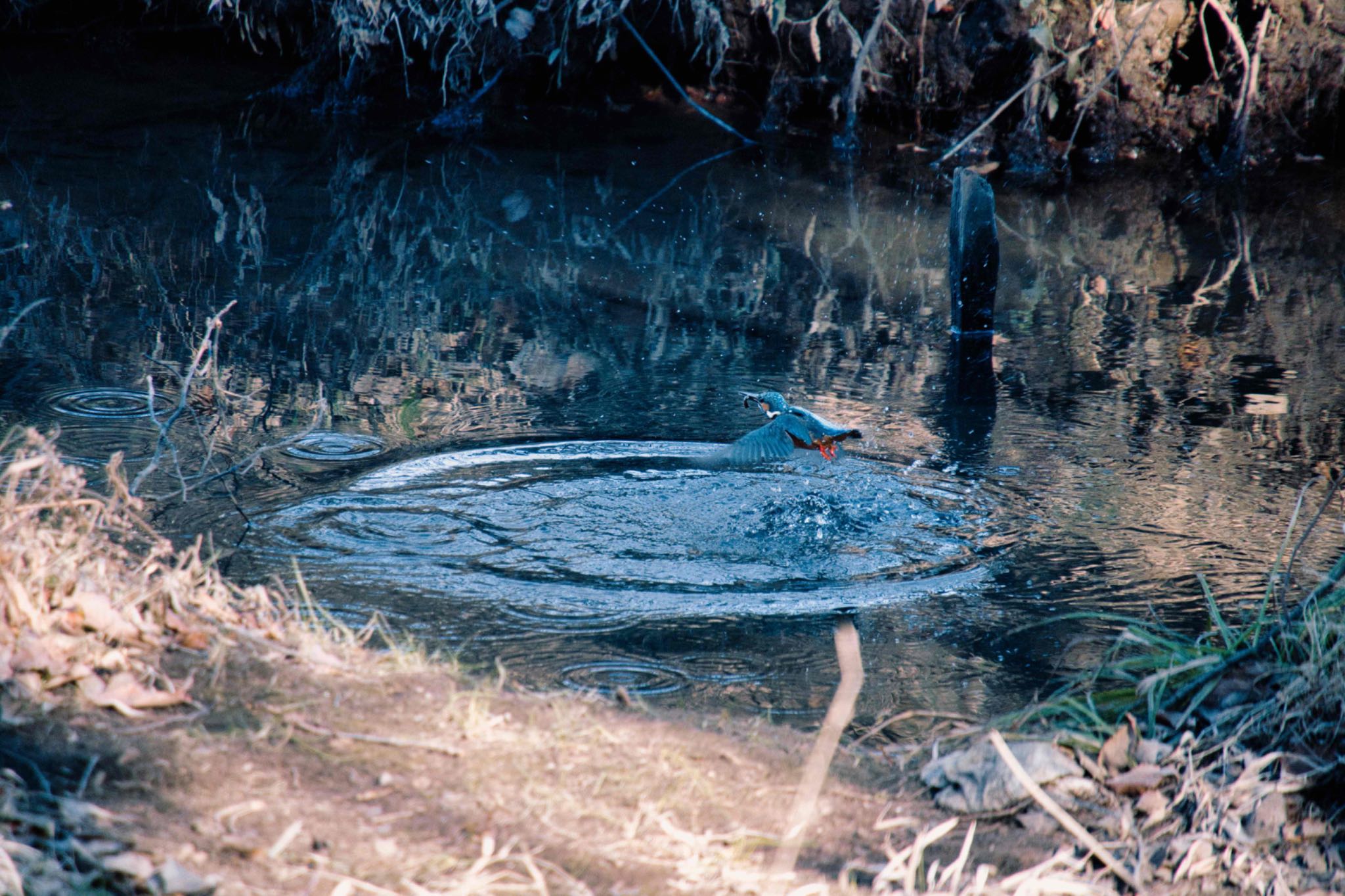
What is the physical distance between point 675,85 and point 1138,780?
460 inches

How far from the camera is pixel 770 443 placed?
4250 mm

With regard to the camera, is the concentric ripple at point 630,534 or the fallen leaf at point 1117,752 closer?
the fallen leaf at point 1117,752

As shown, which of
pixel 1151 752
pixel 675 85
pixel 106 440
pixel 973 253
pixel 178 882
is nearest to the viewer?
pixel 178 882

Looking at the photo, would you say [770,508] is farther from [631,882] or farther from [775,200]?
[775,200]

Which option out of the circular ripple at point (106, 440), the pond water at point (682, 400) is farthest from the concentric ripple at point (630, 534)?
the circular ripple at point (106, 440)

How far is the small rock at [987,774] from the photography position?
2330 mm

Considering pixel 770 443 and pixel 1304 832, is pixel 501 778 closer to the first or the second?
pixel 1304 832

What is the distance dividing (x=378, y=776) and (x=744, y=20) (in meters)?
11.6

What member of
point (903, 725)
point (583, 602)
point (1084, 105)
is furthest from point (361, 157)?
point (903, 725)

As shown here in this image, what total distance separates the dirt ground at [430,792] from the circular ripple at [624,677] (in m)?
0.66

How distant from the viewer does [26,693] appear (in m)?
2.14

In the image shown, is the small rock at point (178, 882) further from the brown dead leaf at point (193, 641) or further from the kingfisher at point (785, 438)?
the kingfisher at point (785, 438)

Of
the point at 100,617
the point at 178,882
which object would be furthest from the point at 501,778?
the point at 100,617

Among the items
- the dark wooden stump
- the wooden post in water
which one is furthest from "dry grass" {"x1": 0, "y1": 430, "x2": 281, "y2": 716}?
the dark wooden stump
